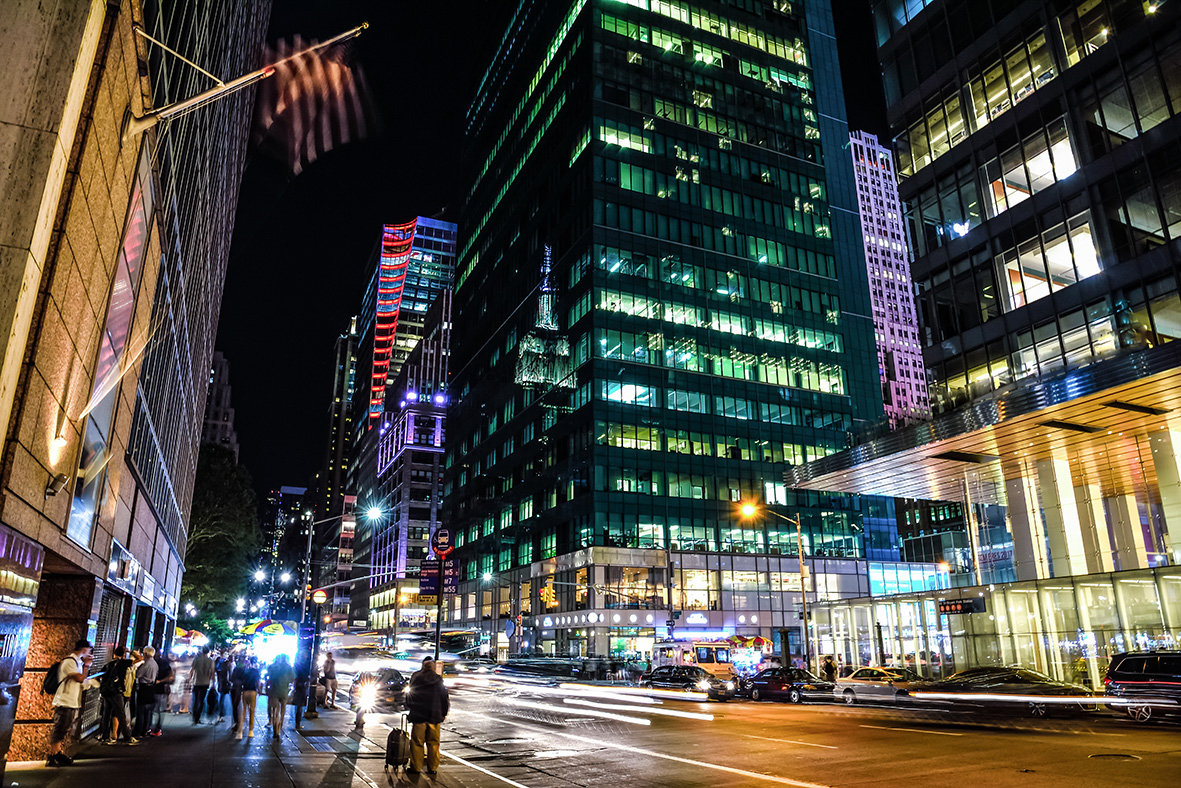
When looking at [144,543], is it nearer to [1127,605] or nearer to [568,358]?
[1127,605]

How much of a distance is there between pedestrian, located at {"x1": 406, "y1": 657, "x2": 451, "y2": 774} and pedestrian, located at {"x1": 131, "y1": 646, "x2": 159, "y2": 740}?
7.87m

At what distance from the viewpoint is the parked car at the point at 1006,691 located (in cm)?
2227

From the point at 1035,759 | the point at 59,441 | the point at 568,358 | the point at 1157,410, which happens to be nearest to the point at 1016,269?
the point at 1157,410

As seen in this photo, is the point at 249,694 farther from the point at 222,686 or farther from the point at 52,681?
the point at 222,686

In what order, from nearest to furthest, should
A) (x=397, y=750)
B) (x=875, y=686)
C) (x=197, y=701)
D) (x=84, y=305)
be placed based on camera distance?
(x=84, y=305) < (x=397, y=750) < (x=197, y=701) < (x=875, y=686)

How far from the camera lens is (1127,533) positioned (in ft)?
121

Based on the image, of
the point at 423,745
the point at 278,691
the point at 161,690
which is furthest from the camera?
the point at 278,691

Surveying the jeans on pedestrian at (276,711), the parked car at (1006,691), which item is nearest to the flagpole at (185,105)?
the jeans on pedestrian at (276,711)

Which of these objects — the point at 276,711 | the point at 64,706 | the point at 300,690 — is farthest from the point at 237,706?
the point at 64,706

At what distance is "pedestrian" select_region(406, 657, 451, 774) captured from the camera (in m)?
13.1

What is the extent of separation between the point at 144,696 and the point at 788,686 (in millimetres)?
25754

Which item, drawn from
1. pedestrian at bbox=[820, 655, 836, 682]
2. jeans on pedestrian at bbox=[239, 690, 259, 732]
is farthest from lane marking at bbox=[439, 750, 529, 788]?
pedestrian at bbox=[820, 655, 836, 682]

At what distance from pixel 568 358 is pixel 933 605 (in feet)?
159

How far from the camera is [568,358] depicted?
261 ft
